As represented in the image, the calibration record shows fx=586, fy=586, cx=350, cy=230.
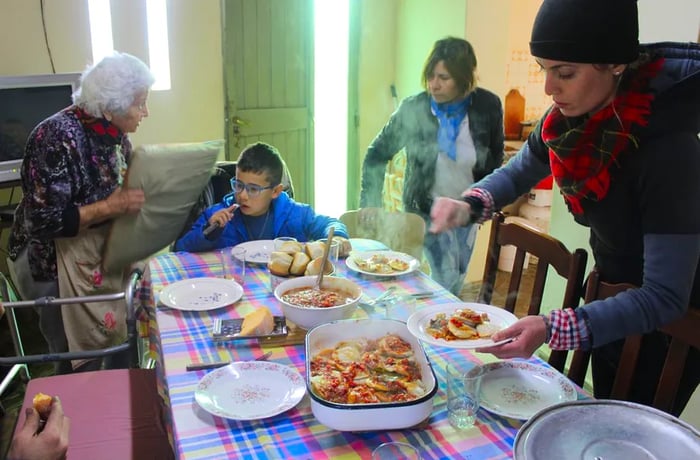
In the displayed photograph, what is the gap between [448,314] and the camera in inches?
57.2

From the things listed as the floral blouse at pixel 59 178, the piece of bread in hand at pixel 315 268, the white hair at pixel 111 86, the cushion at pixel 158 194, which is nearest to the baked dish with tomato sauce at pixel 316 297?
the piece of bread in hand at pixel 315 268

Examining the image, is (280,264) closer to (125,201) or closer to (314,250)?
(314,250)

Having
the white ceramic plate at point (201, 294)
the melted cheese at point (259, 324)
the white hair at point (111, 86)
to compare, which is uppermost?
the white hair at point (111, 86)

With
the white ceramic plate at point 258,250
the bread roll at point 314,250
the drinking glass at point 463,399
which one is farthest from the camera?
the white ceramic plate at point 258,250

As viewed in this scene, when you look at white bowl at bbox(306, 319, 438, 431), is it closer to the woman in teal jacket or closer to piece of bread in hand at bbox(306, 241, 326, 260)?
piece of bread in hand at bbox(306, 241, 326, 260)

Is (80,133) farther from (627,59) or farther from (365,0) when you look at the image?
(365,0)

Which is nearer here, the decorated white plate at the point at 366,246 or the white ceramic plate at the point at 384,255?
the white ceramic plate at the point at 384,255

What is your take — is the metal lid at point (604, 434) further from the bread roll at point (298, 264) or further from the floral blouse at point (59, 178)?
the floral blouse at point (59, 178)

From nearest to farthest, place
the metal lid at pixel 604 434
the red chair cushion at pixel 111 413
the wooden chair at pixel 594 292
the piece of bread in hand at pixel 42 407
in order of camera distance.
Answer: the metal lid at pixel 604 434, the piece of bread in hand at pixel 42 407, the wooden chair at pixel 594 292, the red chair cushion at pixel 111 413

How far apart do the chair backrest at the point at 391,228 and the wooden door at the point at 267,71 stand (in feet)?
4.82

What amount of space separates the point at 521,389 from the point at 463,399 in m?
0.18

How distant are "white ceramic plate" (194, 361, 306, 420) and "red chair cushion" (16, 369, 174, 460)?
342 mm

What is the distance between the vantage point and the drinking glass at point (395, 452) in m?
1.02

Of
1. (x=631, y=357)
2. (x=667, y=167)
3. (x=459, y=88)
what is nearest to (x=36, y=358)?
(x=631, y=357)
